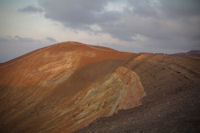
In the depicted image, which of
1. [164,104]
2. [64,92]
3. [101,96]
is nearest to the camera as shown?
[164,104]

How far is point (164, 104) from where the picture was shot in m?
6.84

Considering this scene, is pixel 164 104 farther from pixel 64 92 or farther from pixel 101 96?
pixel 64 92

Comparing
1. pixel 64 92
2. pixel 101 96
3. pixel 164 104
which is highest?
pixel 164 104

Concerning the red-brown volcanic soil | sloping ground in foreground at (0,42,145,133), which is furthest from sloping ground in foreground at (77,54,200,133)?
sloping ground in foreground at (0,42,145,133)

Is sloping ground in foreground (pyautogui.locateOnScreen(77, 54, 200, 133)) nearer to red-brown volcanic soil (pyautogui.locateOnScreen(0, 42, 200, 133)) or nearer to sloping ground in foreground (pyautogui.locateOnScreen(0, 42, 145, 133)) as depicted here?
red-brown volcanic soil (pyautogui.locateOnScreen(0, 42, 200, 133))

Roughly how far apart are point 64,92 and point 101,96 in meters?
5.07

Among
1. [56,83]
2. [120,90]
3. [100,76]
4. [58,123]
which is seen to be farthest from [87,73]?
[58,123]

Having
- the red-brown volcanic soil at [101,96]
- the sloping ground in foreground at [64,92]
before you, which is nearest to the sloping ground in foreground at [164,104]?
the red-brown volcanic soil at [101,96]

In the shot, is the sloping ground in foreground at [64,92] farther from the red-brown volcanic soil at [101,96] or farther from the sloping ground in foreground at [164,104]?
the sloping ground in foreground at [164,104]

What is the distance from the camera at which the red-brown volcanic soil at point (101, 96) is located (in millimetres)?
6009

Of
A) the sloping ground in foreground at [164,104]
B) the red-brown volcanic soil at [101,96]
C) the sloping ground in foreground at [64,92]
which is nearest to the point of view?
the sloping ground in foreground at [164,104]

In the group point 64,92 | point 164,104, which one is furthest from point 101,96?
point 164,104

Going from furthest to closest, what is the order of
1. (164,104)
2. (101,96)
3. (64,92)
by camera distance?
(64,92) → (101,96) → (164,104)

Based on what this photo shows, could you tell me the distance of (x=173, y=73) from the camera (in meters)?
10.2
